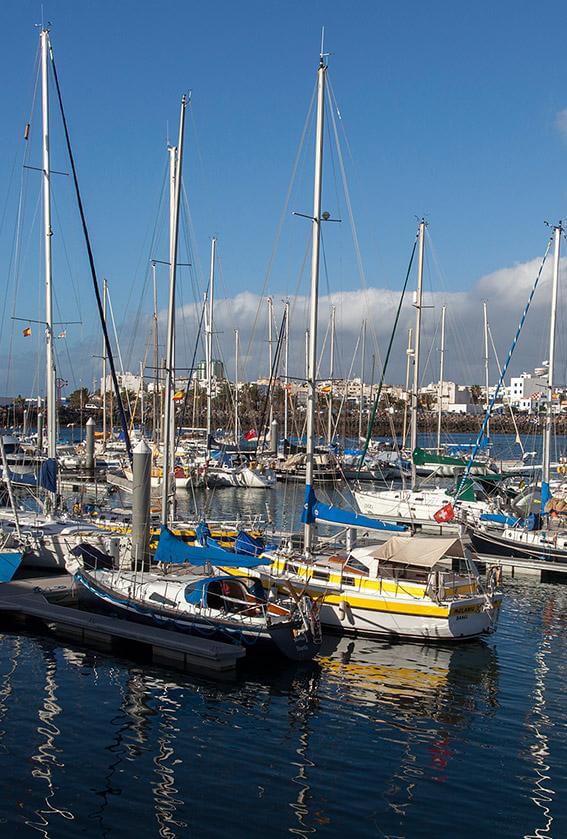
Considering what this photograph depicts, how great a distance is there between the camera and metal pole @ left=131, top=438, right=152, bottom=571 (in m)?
27.4

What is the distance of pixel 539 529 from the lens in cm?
3647

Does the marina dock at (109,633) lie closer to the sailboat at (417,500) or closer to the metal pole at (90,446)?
the sailboat at (417,500)

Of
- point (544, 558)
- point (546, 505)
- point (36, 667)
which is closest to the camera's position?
point (36, 667)

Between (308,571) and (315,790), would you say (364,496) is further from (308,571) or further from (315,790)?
(315,790)

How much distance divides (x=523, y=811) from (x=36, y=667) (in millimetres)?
12186

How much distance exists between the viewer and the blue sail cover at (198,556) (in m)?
26.0

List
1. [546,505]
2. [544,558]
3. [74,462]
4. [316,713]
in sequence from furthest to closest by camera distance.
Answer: [74,462]
[546,505]
[544,558]
[316,713]

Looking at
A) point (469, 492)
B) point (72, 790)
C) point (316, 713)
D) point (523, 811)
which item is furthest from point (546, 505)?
point (72, 790)

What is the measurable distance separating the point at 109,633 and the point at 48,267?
16472 mm

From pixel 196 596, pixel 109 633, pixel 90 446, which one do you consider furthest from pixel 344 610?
pixel 90 446

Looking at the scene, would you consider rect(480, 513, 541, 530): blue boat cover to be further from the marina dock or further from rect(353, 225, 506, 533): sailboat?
the marina dock

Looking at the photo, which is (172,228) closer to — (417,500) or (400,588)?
(400,588)

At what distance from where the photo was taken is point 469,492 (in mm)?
47188

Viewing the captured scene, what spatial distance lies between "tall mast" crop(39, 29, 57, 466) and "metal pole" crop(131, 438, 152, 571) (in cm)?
663
